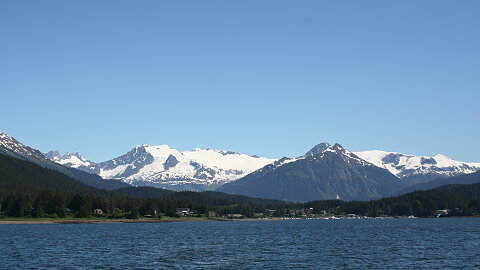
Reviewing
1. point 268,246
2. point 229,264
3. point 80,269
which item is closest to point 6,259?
point 80,269

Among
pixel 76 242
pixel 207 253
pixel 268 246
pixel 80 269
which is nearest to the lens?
pixel 80 269

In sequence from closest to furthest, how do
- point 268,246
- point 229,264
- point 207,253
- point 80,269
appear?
1. point 80,269
2. point 229,264
3. point 207,253
4. point 268,246

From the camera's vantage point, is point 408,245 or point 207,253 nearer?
point 207,253

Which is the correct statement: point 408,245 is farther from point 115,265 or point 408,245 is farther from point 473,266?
point 115,265

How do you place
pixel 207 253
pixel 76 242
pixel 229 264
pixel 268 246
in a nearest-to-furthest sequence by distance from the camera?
1. pixel 229 264
2. pixel 207 253
3. pixel 268 246
4. pixel 76 242

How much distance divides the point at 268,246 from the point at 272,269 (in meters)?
41.9

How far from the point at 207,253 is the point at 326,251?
2336cm

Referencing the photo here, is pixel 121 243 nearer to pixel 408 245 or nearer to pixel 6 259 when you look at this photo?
pixel 6 259

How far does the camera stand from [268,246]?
5143 inches

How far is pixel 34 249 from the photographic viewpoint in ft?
387

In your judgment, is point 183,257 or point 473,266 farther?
point 183,257

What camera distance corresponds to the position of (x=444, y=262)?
9800 cm

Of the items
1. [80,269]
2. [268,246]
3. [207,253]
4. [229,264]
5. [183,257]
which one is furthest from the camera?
[268,246]

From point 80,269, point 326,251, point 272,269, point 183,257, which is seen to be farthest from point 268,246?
point 80,269
